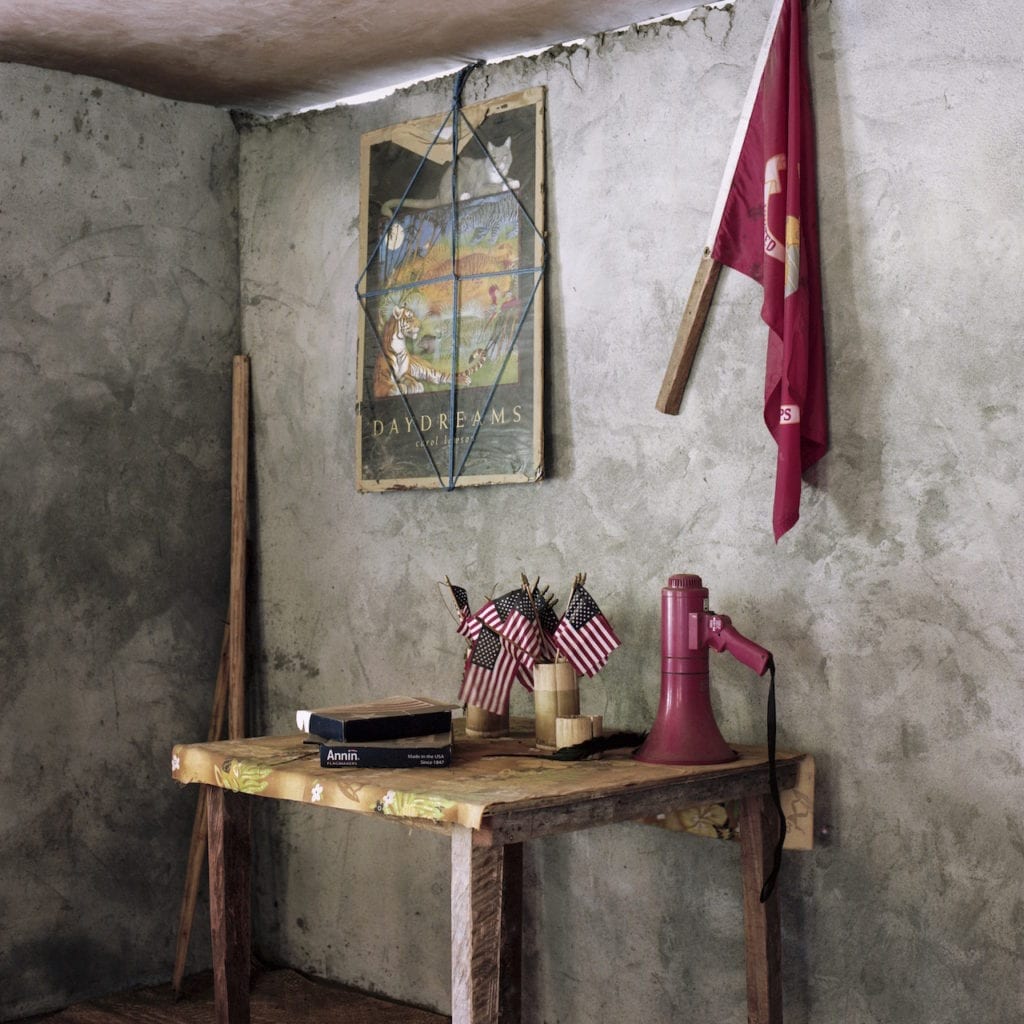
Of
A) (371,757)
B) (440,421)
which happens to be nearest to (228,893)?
(371,757)

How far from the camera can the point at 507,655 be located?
2.82 meters

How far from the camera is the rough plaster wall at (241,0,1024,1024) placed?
2.52 m

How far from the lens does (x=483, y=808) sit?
200 centimetres

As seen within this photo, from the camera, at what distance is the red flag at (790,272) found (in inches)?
104

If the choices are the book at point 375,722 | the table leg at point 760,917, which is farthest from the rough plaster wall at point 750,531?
the book at point 375,722

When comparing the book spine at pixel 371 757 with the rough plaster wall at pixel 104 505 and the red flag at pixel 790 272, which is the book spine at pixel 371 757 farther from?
the rough plaster wall at pixel 104 505

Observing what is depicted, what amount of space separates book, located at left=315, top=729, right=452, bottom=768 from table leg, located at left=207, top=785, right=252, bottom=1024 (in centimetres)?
39

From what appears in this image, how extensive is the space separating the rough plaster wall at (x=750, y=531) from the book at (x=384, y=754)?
78cm

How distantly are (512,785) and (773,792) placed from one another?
0.60 metres

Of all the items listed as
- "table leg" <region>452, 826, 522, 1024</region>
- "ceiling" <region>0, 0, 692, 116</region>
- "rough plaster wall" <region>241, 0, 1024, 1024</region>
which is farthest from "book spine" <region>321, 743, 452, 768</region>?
"ceiling" <region>0, 0, 692, 116</region>

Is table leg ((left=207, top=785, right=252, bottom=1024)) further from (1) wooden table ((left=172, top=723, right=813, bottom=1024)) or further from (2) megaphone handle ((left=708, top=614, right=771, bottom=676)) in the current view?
(2) megaphone handle ((left=708, top=614, right=771, bottom=676))

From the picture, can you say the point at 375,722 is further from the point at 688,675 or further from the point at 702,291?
the point at 702,291

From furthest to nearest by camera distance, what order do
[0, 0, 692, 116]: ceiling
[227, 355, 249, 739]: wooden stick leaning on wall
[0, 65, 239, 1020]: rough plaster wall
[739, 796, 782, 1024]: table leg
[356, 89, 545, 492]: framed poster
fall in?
[227, 355, 249, 739]: wooden stick leaning on wall < [0, 65, 239, 1020]: rough plaster wall < [356, 89, 545, 492]: framed poster < [0, 0, 692, 116]: ceiling < [739, 796, 782, 1024]: table leg

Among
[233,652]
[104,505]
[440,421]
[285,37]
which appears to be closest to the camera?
[285,37]
